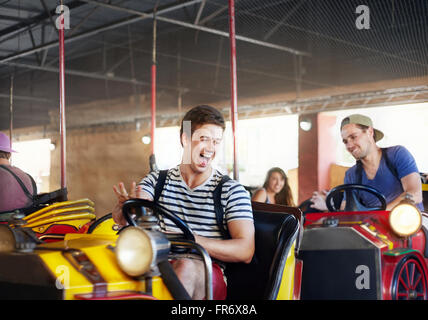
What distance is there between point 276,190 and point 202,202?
250cm

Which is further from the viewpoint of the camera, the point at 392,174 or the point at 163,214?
the point at 392,174

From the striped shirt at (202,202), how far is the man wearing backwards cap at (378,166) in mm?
1237

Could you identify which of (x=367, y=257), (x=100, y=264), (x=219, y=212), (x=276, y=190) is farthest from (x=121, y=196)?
(x=276, y=190)

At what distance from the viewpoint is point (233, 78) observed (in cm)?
295

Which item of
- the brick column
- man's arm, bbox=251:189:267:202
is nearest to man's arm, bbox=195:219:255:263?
man's arm, bbox=251:189:267:202

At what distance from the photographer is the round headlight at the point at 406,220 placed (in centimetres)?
233

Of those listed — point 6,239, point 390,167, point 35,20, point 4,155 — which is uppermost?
point 35,20

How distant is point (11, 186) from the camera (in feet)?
11.1

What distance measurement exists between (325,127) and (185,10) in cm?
208

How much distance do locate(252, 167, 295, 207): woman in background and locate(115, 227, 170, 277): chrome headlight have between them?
2928 millimetres

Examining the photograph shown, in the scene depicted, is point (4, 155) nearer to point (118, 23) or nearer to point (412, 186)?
point (412, 186)

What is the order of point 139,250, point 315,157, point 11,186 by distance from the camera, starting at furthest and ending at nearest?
point 315,157 < point 11,186 < point 139,250

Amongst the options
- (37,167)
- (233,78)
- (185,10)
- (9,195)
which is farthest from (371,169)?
(185,10)

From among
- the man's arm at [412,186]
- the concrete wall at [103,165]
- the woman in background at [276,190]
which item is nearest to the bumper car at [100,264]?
the man's arm at [412,186]
